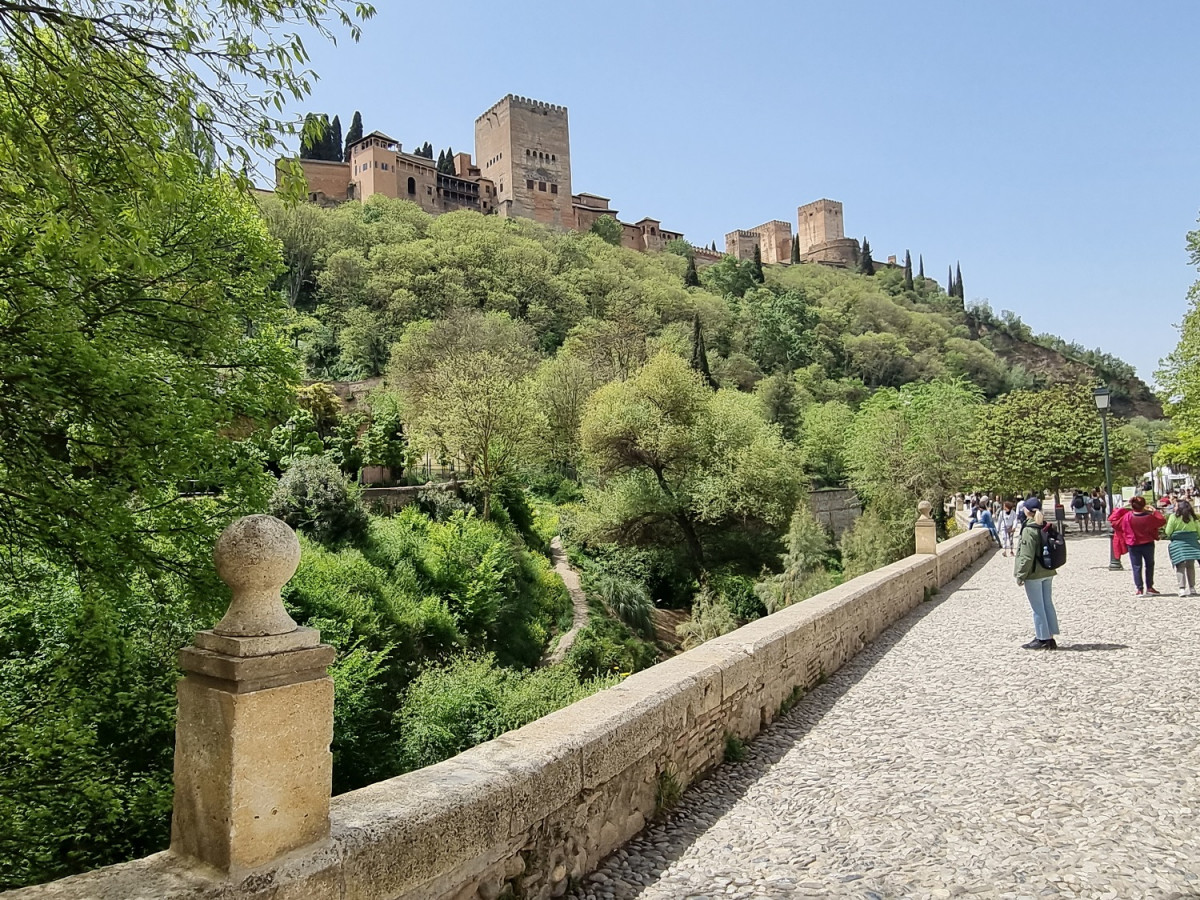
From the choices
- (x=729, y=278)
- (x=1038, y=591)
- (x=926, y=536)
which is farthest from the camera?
(x=729, y=278)

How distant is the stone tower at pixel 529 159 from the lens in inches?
3393

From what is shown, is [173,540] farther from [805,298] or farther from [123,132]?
[805,298]

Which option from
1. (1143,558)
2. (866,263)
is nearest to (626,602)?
(1143,558)

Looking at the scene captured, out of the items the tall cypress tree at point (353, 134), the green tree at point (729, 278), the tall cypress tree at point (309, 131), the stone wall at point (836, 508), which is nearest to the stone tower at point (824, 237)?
the green tree at point (729, 278)

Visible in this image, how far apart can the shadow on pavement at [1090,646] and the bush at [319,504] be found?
1707 centimetres

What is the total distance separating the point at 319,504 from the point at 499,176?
76.4 m

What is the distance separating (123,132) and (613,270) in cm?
6771

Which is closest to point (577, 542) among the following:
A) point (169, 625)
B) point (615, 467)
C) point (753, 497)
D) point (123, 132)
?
point (615, 467)

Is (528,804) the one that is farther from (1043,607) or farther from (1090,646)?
(1090,646)

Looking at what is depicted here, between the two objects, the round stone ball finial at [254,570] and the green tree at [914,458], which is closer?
the round stone ball finial at [254,570]

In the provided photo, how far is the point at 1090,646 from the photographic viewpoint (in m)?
7.74

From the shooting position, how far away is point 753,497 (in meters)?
28.2

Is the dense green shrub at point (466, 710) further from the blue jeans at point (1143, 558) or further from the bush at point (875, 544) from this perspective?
the bush at point (875, 544)

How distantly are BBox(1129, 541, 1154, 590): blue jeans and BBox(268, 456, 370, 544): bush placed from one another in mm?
17323
